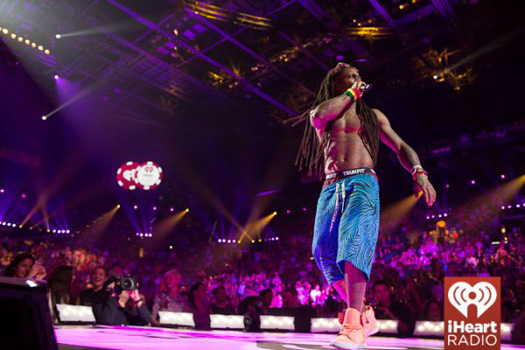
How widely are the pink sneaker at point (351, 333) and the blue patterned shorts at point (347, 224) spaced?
216 millimetres

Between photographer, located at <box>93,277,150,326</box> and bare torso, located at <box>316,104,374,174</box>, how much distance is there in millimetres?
2873

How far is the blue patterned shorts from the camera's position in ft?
7.05

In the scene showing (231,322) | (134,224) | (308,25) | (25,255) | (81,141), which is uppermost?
(308,25)

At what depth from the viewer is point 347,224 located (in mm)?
2193

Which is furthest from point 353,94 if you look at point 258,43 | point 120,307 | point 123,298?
point 258,43

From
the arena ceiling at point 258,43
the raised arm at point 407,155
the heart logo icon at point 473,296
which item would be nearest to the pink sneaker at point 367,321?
the heart logo icon at point 473,296

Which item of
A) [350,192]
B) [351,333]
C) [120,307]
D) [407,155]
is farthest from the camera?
[120,307]

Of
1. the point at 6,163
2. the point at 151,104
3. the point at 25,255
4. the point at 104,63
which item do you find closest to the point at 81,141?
the point at 6,163

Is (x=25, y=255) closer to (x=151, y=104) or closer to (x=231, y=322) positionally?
(x=231, y=322)

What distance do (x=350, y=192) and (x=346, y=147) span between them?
10.2 inches

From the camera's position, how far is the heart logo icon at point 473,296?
1.80m

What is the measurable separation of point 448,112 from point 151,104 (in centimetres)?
851

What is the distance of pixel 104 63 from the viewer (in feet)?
37.7

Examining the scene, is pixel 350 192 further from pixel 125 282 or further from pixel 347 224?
pixel 125 282
